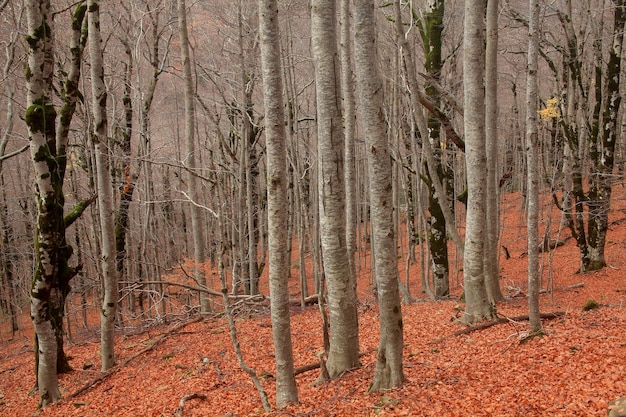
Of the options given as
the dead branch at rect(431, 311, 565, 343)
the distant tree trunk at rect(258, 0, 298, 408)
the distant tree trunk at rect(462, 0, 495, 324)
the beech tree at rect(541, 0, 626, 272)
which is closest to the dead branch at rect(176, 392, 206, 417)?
the distant tree trunk at rect(258, 0, 298, 408)

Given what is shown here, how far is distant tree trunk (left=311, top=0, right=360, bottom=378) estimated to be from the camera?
5.17 meters

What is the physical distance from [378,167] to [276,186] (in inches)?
41.0

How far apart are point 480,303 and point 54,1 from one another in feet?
44.0

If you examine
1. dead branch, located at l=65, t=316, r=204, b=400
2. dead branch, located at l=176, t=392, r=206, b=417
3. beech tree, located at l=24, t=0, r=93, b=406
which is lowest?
dead branch, located at l=65, t=316, r=204, b=400

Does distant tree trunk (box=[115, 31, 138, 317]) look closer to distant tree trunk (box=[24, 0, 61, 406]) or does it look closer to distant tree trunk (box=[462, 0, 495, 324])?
distant tree trunk (box=[24, 0, 61, 406])

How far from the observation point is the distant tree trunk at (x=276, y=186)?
4555 mm

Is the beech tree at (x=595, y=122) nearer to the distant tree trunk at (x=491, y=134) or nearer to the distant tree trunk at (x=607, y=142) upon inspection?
the distant tree trunk at (x=607, y=142)

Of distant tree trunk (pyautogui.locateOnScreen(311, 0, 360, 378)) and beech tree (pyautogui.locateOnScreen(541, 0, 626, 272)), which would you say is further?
beech tree (pyautogui.locateOnScreen(541, 0, 626, 272))

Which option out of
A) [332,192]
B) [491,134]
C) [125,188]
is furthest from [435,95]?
[125,188]

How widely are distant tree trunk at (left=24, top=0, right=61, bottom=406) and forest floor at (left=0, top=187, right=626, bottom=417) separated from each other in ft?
2.58

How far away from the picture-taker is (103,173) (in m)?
7.97

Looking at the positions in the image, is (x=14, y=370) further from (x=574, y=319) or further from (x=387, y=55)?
(x=387, y=55)

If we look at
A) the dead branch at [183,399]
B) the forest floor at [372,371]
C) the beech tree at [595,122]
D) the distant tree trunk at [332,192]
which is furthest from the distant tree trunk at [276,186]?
the beech tree at [595,122]

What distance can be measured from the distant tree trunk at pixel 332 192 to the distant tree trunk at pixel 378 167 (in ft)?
1.94
